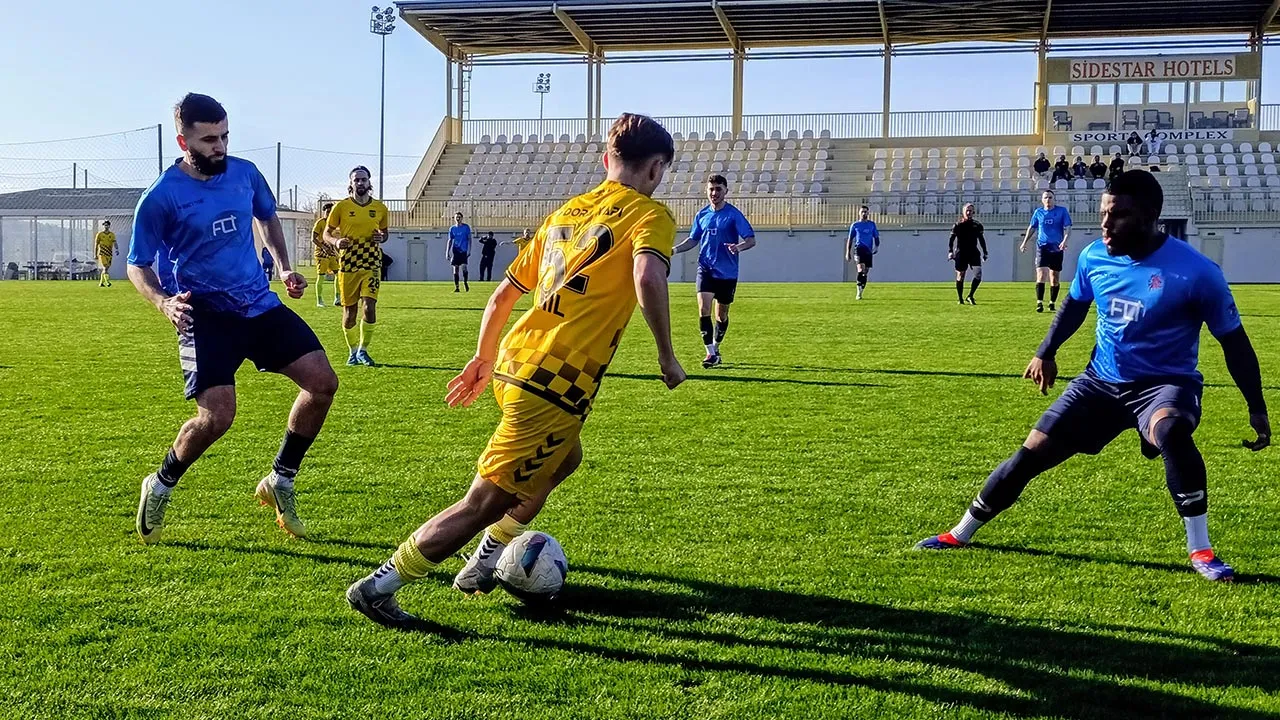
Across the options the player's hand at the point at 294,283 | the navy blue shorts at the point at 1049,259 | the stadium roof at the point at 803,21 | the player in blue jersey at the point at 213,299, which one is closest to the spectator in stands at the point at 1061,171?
the stadium roof at the point at 803,21

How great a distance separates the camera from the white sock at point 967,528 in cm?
530

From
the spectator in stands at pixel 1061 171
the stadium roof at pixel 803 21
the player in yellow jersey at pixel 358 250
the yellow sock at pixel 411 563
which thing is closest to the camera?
the yellow sock at pixel 411 563

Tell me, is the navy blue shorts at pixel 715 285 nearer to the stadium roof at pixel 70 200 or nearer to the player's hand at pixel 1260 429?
the player's hand at pixel 1260 429

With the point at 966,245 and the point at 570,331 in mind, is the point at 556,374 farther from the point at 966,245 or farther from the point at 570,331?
the point at 966,245

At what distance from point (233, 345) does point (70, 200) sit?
52379 mm

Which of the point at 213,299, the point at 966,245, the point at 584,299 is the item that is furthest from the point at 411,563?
the point at 966,245

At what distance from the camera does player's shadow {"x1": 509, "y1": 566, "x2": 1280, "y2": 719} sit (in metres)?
3.64

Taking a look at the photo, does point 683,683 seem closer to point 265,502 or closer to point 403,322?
point 265,502

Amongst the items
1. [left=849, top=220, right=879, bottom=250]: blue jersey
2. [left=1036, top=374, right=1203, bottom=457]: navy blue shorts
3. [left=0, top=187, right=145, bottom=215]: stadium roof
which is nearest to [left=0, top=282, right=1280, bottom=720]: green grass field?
[left=1036, top=374, right=1203, bottom=457]: navy blue shorts

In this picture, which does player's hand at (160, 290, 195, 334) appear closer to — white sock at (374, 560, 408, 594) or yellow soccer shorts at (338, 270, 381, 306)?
white sock at (374, 560, 408, 594)

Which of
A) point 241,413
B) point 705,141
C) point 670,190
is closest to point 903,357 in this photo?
point 241,413

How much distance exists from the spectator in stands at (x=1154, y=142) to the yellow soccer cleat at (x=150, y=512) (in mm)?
42279

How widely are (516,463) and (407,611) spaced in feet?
2.63

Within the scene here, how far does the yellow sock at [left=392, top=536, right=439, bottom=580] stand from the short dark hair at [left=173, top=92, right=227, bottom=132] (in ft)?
7.35
